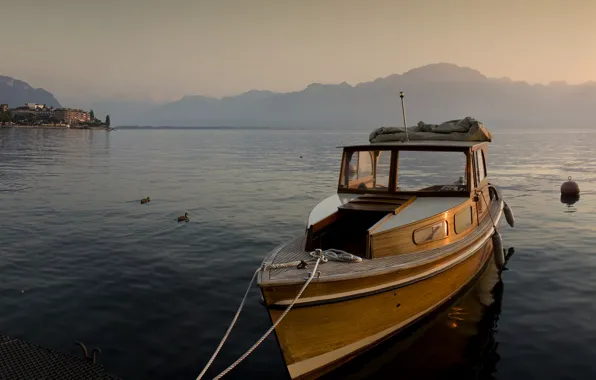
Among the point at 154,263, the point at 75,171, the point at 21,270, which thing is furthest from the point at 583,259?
the point at 75,171

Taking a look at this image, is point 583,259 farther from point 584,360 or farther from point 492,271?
point 584,360

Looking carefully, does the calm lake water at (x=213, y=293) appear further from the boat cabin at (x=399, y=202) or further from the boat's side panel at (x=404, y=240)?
the boat cabin at (x=399, y=202)

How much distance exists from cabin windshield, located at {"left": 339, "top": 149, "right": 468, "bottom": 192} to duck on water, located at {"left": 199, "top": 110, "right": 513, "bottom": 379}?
0.10ft

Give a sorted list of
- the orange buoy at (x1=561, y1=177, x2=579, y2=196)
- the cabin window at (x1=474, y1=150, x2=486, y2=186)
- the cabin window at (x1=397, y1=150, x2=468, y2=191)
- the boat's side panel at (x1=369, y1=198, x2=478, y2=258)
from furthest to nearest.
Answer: the orange buoy at (x1=561, y1=177, x2=579, y2=196) < the cabin window at (x1=474, y1=150, x2=486, y2=186) < the cabin window at (x1=397, y1=150, x2=468, y2=191) < the boat's side panel at (x1=369, y1=198, x2=478, y2=258)

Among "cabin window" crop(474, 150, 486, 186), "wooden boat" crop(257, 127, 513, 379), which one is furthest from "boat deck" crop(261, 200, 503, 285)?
"cabin window" crop(474, 150, 486, 186)

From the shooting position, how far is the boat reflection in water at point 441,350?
9.30 meters

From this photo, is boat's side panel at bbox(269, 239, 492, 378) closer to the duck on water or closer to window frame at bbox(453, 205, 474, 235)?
the duck on water

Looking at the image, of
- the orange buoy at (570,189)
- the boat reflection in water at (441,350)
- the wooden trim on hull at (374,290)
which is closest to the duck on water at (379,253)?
the wooden trim on hull at (374,290)

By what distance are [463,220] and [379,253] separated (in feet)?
11.4

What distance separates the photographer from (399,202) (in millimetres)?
11547

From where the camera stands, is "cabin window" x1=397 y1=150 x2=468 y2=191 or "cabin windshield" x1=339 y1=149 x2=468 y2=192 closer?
"cabin window" x1=397 y1=150 x2=468 y2=191

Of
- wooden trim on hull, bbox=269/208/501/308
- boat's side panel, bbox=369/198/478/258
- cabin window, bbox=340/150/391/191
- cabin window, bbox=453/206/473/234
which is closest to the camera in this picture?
wooden trim on hull, bbox=269/208/501/308

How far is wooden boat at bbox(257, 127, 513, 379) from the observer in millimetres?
8516

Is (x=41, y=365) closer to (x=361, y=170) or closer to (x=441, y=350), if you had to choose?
(x=441, y=350)
